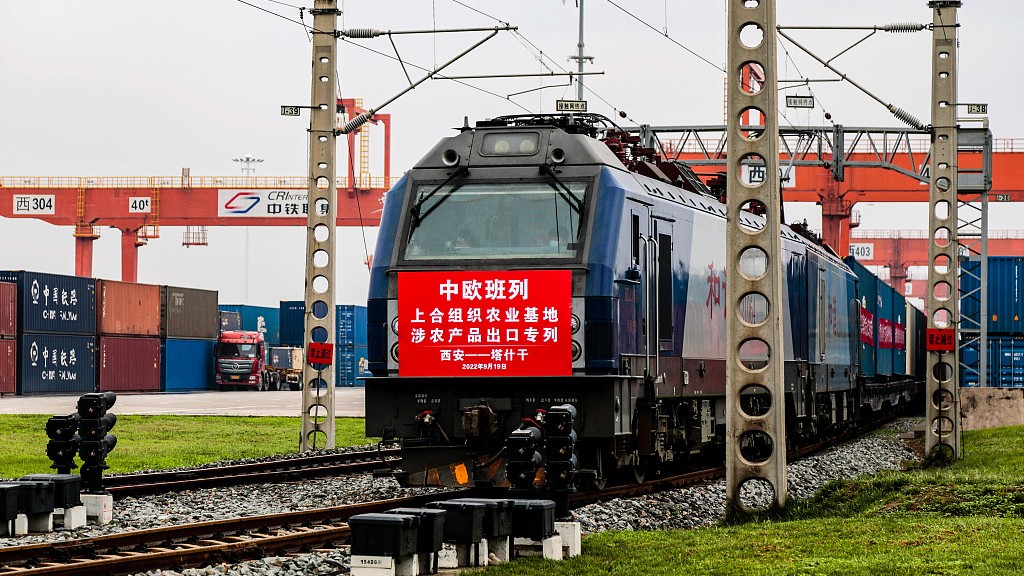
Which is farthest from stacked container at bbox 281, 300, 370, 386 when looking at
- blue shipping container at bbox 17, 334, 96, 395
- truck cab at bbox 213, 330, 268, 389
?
blue shipping container at bbox 17, 334, 96, 395

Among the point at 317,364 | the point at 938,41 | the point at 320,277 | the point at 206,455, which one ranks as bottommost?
the point at 206,455

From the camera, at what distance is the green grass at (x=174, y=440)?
23047mm

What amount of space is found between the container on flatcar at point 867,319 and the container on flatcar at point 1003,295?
5910mm

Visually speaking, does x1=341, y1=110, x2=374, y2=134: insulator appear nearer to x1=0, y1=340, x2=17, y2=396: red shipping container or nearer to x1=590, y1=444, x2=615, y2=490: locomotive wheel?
x1=590, y1=444, x2=615, y2=490: locomotive wheel

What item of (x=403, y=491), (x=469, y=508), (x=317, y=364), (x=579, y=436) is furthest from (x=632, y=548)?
(x=317, y=364)

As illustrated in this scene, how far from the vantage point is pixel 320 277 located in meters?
22.9

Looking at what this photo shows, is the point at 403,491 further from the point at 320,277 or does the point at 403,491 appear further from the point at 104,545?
the point at 320,277

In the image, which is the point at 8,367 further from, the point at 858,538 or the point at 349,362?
the point at 858,538

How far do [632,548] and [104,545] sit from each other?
4077 millimetres

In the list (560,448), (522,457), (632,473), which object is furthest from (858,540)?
(632,473)

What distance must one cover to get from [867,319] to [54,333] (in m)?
36.4

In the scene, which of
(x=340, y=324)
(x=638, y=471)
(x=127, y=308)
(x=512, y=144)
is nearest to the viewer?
(x=512, y=144)

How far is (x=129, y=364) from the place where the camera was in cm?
6247

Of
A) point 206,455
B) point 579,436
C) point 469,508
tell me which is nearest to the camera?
point 469,508
